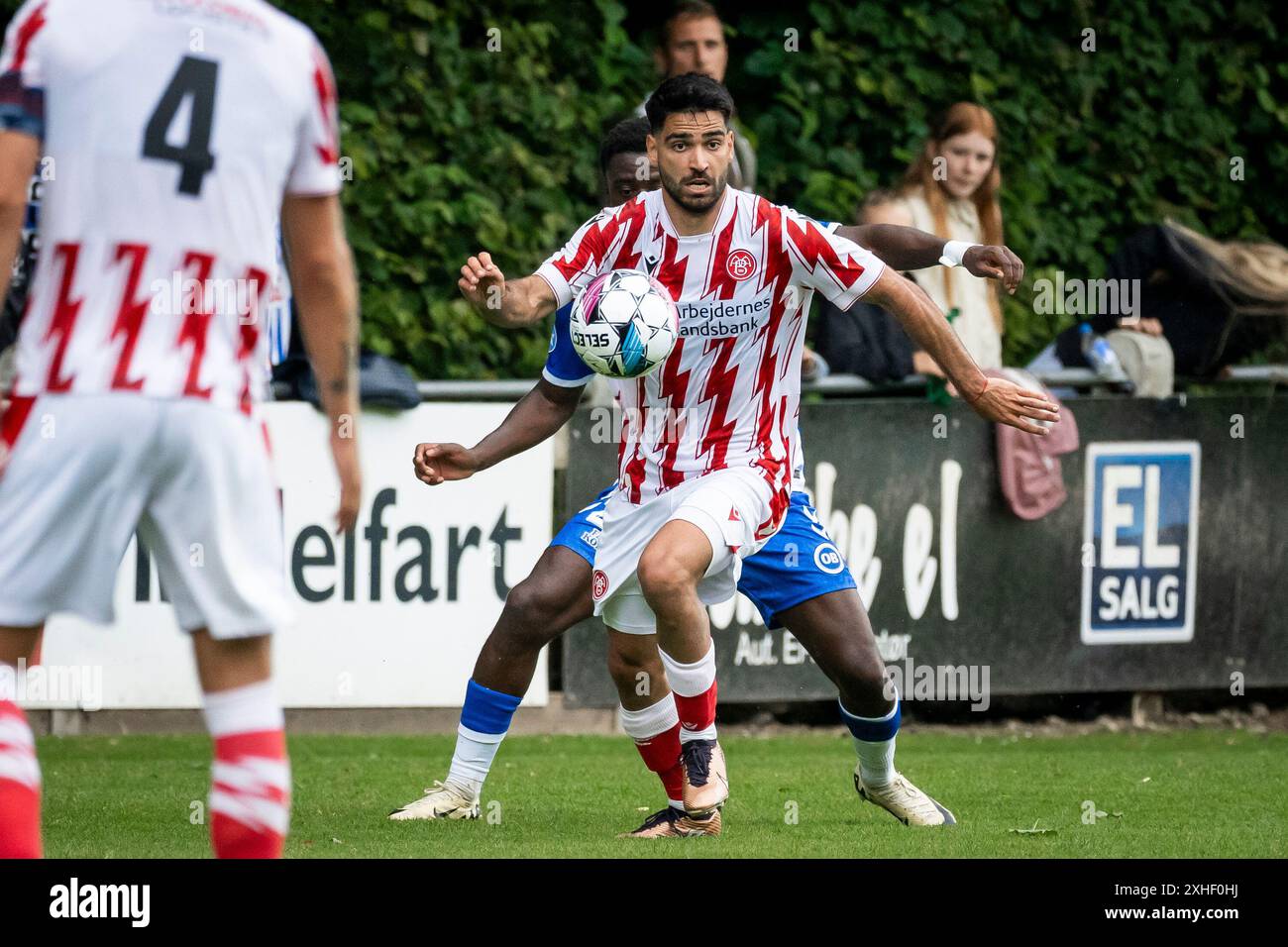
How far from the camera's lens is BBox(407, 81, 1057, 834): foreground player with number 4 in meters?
5.92

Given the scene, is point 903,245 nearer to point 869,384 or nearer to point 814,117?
point 869,384

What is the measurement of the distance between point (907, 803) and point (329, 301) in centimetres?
324

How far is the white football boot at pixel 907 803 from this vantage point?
21.0 feet

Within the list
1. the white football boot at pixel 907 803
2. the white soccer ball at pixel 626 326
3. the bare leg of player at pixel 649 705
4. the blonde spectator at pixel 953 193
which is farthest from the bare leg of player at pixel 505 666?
the blonde spectator at pixel 953 193

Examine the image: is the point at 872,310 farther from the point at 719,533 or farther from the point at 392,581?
the point at 719,533

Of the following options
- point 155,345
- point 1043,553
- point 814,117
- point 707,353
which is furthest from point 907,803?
point 814,117

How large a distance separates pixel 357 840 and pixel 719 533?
4.61 ft

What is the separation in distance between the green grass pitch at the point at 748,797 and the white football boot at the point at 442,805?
0.27 ft

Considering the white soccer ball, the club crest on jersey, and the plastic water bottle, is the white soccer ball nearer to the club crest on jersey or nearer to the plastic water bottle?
the club crest on jersey

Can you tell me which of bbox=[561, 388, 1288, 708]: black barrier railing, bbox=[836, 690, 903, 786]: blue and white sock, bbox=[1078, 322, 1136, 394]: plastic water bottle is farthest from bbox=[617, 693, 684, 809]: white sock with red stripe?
bbox=[1078, 322, 1136, 394]: plastic water bottle

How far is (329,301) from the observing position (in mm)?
3891

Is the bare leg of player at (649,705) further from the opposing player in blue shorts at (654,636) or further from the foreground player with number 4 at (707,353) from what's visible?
the foreground player with number 4 at (707,353)

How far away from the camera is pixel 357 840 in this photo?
595 cm
